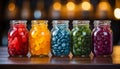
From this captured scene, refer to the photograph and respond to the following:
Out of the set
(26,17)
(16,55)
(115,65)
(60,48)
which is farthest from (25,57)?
(26,17)

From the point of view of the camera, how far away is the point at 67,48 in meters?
1.23

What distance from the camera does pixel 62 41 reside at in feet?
4.00

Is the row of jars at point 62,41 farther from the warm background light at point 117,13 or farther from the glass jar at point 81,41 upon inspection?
the warm background light at point 117,13

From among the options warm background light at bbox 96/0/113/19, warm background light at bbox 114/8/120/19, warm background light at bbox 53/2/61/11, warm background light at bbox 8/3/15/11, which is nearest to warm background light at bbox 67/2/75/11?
warm background light at bbox 53/2/61/11

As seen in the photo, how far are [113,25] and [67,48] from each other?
1.78 meters

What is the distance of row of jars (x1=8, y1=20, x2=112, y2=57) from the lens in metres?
1.22

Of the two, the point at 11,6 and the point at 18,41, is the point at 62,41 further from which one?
the point at 11,6

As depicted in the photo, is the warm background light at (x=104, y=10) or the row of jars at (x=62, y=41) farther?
the warm background light at (x=104, y=10)

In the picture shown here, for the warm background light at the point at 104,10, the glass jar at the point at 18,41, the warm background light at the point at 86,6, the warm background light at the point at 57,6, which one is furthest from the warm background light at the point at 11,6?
the glass jar at the point at 18,41

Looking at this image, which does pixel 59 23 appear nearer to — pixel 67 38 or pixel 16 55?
pixel 67 38

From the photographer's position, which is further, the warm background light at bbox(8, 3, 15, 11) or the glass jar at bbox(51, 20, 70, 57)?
the warm background light at bbox(8, 3, 15, 11)

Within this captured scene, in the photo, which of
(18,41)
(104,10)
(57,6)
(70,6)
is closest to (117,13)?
(104,10)

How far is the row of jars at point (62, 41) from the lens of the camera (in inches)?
48.1

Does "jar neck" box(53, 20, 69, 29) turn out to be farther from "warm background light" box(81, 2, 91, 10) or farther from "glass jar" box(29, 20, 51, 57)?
"warm background light" box(81, 2, 91, 10)
